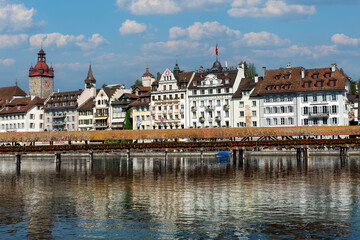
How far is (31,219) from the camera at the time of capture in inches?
1276

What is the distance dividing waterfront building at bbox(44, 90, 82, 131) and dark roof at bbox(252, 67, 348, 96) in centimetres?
5635

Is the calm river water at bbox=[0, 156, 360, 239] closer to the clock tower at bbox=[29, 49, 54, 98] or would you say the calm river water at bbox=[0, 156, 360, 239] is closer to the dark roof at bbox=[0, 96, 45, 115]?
the dark roof at bbox=[0, 96, 45, 115]

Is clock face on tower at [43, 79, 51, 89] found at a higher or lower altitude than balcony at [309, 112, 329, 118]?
higher

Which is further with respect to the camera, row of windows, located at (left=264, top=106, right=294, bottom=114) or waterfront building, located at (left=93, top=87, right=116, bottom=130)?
waterfront building, located at (left=93, top=87, right=116, bottom=130)

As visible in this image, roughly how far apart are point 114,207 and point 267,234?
42.2 feet

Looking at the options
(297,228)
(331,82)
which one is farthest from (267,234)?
(331,82)

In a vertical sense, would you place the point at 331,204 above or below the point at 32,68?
below

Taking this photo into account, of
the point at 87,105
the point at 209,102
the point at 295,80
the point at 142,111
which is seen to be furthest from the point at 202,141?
the point at 87,105

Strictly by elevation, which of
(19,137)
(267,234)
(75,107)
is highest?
(75,107)

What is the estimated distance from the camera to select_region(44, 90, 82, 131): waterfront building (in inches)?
5797

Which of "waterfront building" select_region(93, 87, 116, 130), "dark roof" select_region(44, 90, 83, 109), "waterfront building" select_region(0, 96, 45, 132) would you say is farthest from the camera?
"waterfront building" select_region(0, 96, 45, 132)

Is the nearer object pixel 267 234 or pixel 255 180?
pixel 267 234

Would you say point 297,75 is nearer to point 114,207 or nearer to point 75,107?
point 75,107

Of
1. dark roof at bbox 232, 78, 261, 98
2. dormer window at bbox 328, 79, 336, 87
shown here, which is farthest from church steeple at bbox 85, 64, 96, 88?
dormer window at bbox 328, 79, 336, 87
